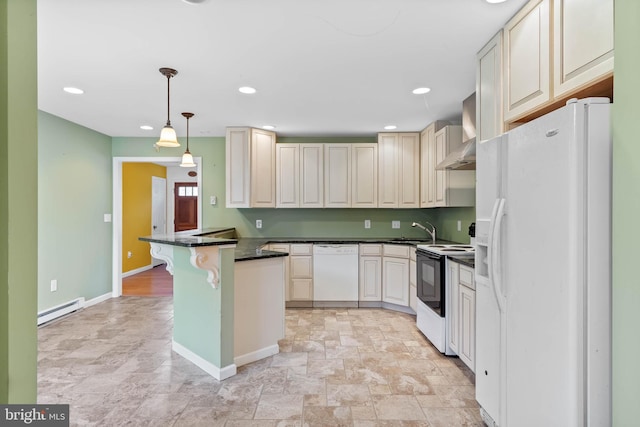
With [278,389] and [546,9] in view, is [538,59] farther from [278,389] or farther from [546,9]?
[278,389]

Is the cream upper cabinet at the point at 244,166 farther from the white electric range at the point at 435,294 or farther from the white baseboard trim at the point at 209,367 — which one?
the white electric range at the point at 435,294

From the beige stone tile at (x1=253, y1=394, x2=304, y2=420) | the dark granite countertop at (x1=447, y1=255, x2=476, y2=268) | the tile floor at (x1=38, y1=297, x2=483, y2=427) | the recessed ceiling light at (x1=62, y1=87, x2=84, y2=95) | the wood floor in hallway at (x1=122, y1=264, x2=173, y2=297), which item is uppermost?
the recessed ceiling light at (x1=62, y1=87, x2=84, y2=95)

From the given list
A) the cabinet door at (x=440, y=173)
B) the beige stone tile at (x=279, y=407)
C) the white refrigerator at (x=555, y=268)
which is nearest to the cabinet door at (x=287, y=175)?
the cabinet door at (x=440, y=173)

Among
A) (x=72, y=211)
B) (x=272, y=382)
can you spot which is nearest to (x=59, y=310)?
(x=72, y=211)

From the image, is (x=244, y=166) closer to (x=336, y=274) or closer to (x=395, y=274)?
(x=336, y=274)

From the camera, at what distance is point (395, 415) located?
195 cm

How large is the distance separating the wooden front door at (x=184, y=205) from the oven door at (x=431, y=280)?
6.16 metres

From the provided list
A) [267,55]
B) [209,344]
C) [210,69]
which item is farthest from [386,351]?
[210,69]

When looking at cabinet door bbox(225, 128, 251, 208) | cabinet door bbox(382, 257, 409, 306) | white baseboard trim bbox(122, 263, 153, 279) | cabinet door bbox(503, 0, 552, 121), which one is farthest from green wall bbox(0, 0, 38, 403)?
white baseboard trim bbox(122, 263, 153, 279)

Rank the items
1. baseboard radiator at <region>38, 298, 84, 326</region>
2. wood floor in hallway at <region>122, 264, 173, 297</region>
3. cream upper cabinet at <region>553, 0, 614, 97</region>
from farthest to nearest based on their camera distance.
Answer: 1. wood floor in hallway at <region>122, 264, 173, 297</region>
2. baseboard radiator at <region>38, 298, 84, 326</region>
3. cream upper cabinet at <region>553, 0, 614, 97</region>

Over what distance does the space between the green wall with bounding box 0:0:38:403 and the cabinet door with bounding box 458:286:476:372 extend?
7.94ft

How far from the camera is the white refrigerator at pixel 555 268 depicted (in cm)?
115

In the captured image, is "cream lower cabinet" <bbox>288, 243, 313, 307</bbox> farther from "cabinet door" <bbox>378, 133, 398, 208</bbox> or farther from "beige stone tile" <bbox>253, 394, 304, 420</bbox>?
"beige stone tile" <bbox>253, 394, 304, 420</bbox>

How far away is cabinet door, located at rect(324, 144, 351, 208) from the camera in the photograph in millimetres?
4531
